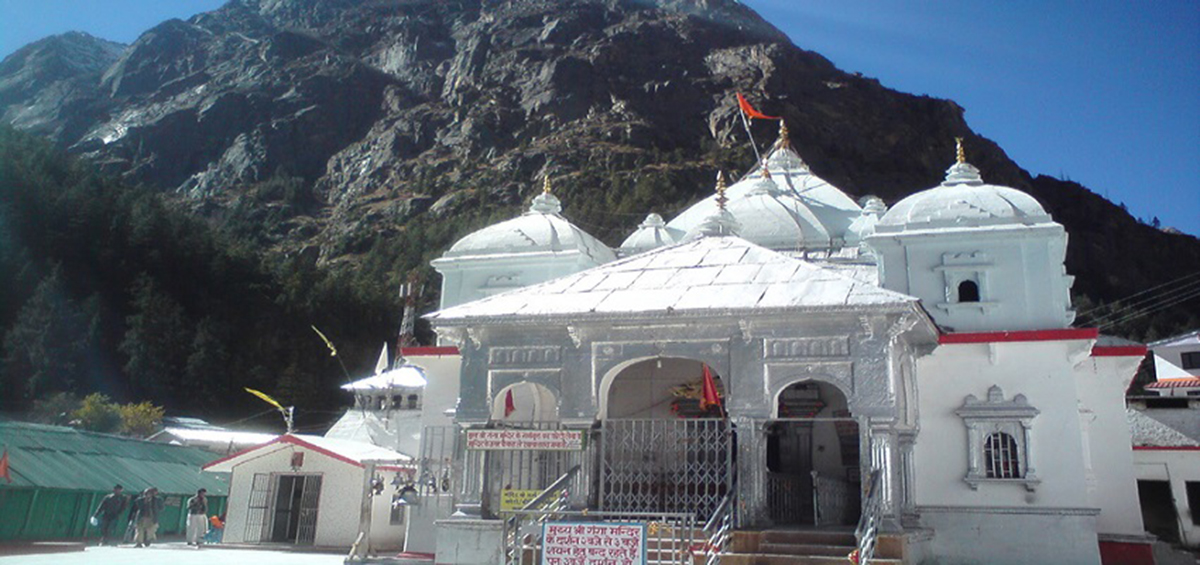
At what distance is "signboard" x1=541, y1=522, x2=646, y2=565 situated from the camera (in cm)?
964

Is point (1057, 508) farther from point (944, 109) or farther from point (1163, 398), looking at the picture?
point (944, 109)

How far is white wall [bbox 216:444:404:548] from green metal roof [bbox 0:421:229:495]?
4.35 m

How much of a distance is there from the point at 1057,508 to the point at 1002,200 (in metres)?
6.22

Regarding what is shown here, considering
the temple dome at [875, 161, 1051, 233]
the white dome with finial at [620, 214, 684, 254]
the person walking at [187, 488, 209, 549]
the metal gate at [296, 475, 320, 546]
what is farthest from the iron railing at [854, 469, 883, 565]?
the person walking at [187, 488, 209, 549]

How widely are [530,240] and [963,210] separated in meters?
9.67

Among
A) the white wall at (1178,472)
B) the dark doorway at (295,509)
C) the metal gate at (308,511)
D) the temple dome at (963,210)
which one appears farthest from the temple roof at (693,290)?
the white wall at (1178,472)

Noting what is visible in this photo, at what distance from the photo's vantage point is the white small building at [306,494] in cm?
2209

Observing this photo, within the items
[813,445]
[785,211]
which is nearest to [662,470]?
[813,445]

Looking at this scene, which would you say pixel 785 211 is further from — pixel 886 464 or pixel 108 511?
pixel 108 511

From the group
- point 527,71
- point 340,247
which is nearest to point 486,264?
point 340,247

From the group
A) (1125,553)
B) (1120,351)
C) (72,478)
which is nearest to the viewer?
(1125,553)

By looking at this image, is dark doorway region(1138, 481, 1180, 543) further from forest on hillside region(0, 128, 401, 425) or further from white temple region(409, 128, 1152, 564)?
forest on hillside region(0, 128, 401, 425)

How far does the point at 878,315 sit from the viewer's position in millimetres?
12766

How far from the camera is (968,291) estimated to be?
18.8m
